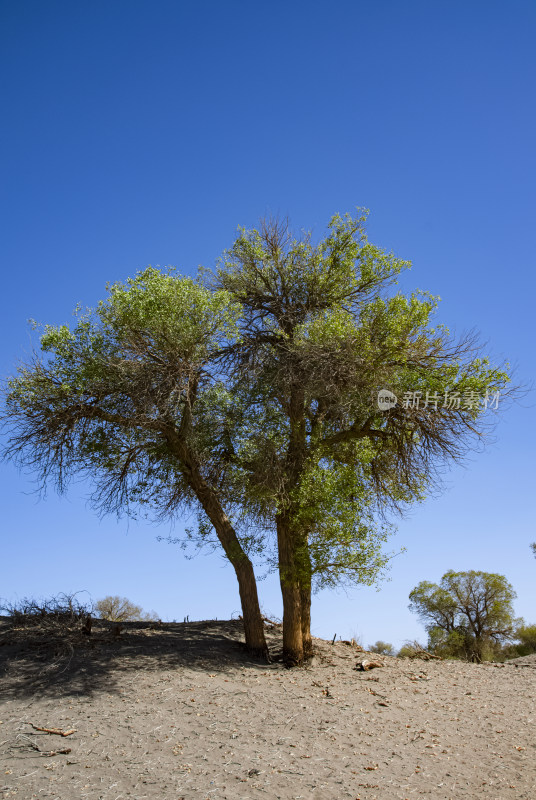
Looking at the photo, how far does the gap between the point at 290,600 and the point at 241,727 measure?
4.33m

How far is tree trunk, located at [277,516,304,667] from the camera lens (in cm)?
1268

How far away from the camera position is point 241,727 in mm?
8641

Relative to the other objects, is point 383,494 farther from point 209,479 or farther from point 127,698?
point 127,698

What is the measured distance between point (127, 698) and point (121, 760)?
7.15ft

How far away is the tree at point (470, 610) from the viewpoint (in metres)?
22.7

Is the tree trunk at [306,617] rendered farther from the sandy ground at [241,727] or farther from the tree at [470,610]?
the tree at [470,610]

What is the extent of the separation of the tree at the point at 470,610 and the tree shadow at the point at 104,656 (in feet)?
37.5

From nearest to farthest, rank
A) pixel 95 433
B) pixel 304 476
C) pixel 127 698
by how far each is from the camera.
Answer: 1. pixel 127 698
2. pixel 304 476
3. pixel 95 433

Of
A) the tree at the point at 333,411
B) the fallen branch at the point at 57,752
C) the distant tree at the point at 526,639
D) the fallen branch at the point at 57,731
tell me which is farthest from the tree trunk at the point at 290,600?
the distant tree at the point at 526,639

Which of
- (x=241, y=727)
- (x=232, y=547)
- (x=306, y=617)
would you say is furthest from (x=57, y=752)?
(x=306, y=617)

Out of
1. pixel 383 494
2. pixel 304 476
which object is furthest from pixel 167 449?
pixel 383 494

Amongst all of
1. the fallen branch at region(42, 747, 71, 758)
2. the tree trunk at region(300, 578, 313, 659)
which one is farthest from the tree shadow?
the fallen branch at region(42, 747, 71, 758)

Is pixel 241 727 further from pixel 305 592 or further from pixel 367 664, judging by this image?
pixel 305 592

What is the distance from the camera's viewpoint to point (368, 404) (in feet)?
43.0
